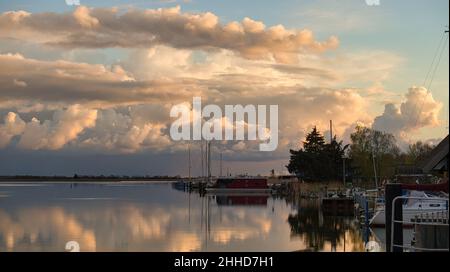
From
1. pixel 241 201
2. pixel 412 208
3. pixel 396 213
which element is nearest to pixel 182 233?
pixel 412 208

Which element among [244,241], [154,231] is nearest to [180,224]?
[154,231]

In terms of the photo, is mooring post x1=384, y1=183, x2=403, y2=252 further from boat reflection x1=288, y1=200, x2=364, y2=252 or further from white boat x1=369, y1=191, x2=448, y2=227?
white boat x1=369, y1=191, x2=448, y2=227

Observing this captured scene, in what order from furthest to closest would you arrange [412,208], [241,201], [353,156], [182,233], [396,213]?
[353,156]
[241,201]
[182,233]
[412,208]
[396,213]

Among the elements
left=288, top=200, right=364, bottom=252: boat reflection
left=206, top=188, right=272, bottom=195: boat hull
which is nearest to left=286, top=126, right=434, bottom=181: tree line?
left=206, top=188, right=272, bottom=195: boat hull

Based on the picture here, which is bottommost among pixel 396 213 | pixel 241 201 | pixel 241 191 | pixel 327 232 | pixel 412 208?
pixel 241 201

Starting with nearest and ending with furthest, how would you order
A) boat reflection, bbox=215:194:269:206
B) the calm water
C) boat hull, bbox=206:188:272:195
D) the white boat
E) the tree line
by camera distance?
the calm water, the white boat, boat reflection, bbox=215:194:269:206, the tree line, boat hull, bbox=206:188:272:195

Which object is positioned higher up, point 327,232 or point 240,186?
point 240,186

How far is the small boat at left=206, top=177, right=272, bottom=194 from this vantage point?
129000mm

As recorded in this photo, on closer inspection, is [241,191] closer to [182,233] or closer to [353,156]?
[353,156]

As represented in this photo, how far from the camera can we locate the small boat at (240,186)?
423 ft

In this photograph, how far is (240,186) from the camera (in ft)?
431

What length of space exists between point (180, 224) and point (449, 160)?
117ft

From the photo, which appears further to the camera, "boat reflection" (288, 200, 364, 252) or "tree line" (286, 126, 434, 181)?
"tree line" (286, 126, 434, 181)
